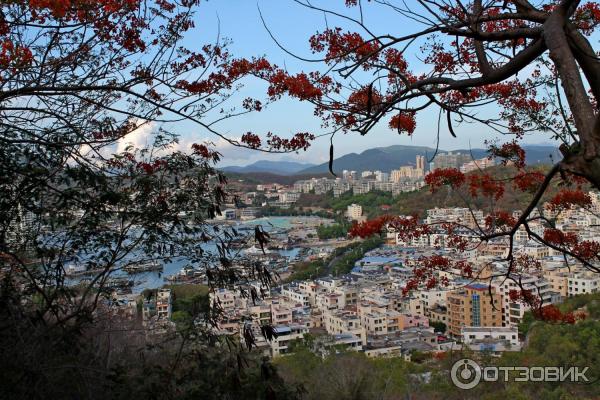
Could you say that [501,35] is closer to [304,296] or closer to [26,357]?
[26,357]

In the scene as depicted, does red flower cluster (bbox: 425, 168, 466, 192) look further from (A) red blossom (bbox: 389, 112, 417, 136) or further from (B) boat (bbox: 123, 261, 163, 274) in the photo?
(B) boat (bbox: 123, 261, 163, 274)

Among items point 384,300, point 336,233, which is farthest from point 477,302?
point 336,233

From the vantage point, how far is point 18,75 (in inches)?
95.7

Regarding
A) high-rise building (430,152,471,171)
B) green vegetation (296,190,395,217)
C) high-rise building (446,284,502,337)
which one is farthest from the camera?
green vegetation (296,190,395,217)

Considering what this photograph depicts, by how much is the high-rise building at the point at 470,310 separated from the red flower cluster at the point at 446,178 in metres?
7.80

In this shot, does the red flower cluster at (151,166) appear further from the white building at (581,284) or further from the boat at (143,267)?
the white building at (581,284)

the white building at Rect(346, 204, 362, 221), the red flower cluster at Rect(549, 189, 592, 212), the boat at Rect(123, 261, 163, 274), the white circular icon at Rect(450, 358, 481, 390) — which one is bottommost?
the white circular icon at Rect(450, 358, 481, 390)

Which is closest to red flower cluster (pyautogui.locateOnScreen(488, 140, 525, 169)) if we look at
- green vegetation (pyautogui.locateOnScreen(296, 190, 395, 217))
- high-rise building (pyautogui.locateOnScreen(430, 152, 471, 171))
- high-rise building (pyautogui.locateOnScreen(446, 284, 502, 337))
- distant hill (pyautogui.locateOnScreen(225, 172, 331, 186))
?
distant hill (pyautogui.locateOnScreen(225, 172, 331, 186))

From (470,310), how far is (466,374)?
590 cm

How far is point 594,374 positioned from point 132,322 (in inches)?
183

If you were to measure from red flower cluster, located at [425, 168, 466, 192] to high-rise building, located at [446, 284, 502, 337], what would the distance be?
307 inches

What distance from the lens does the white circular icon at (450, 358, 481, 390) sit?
5.25 meters

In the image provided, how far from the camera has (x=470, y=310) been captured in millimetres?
11070

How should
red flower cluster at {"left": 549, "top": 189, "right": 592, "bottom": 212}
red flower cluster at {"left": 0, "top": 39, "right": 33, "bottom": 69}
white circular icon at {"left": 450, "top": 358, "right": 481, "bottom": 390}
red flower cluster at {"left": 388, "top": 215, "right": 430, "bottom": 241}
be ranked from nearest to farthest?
red flower cluster at {"left": 0, "top": 39, "right": 33, "bottom": 69} → red flower cluster at {"left": 549, "top": 189, "right": 592, "bottom": 212} → red flower cluster at {"left": 388, "top": 215, "right": 430, "bottom": 241} → white circular icon at {"left": 450, "top": 358, "right": 481, "bottom": 390}
